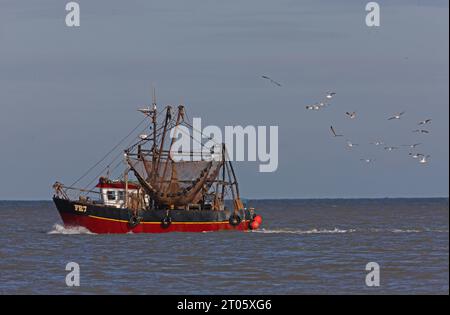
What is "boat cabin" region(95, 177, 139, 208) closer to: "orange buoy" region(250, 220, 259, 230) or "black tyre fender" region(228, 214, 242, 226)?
"black tyre fender" region(228, 214, 242, 226)

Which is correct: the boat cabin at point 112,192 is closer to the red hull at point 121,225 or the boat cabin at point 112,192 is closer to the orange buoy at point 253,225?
the red hull at point 121,225

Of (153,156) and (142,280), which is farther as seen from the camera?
(153,156)

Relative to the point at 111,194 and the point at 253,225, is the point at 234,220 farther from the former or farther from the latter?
the point at 111,194

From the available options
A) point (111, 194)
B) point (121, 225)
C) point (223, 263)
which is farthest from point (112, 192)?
point (223, 263)

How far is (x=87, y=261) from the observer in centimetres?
5806

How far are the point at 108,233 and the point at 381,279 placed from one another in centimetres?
3487

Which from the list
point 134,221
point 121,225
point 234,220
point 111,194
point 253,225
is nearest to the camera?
point 134,221

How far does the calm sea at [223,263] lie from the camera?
1797 inches

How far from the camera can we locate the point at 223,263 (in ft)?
188

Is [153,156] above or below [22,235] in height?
above
